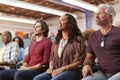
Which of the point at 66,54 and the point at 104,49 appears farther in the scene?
the point at 66,54

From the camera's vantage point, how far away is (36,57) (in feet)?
9.04

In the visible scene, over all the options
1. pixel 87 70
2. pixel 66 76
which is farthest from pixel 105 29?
pixel 66 76

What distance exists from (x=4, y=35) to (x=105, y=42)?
188 centimetres

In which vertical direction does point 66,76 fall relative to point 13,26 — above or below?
below

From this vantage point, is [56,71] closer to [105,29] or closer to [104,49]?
[104,49]

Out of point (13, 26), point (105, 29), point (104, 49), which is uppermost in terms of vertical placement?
point (105, 29)

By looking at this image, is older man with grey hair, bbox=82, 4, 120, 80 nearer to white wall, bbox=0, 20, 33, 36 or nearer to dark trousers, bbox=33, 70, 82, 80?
dark trousers, bbox=33, 70, 82, 80

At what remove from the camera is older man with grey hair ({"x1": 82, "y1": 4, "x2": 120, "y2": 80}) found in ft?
6.68

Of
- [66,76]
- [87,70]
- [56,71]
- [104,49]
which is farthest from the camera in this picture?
[56,71]

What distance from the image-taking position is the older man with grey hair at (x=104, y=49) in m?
2.04

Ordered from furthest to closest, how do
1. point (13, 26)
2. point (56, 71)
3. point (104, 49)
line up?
point (13, 26), point (56, 71), point (104, 49)

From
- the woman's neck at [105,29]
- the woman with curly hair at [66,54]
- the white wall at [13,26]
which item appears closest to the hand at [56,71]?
the woman with curly hair at [66,54]

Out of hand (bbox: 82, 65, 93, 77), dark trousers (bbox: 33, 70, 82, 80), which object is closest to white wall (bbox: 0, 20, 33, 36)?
dark trousers (bbox: 33, 70, 82, 80)

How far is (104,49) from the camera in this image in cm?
211
